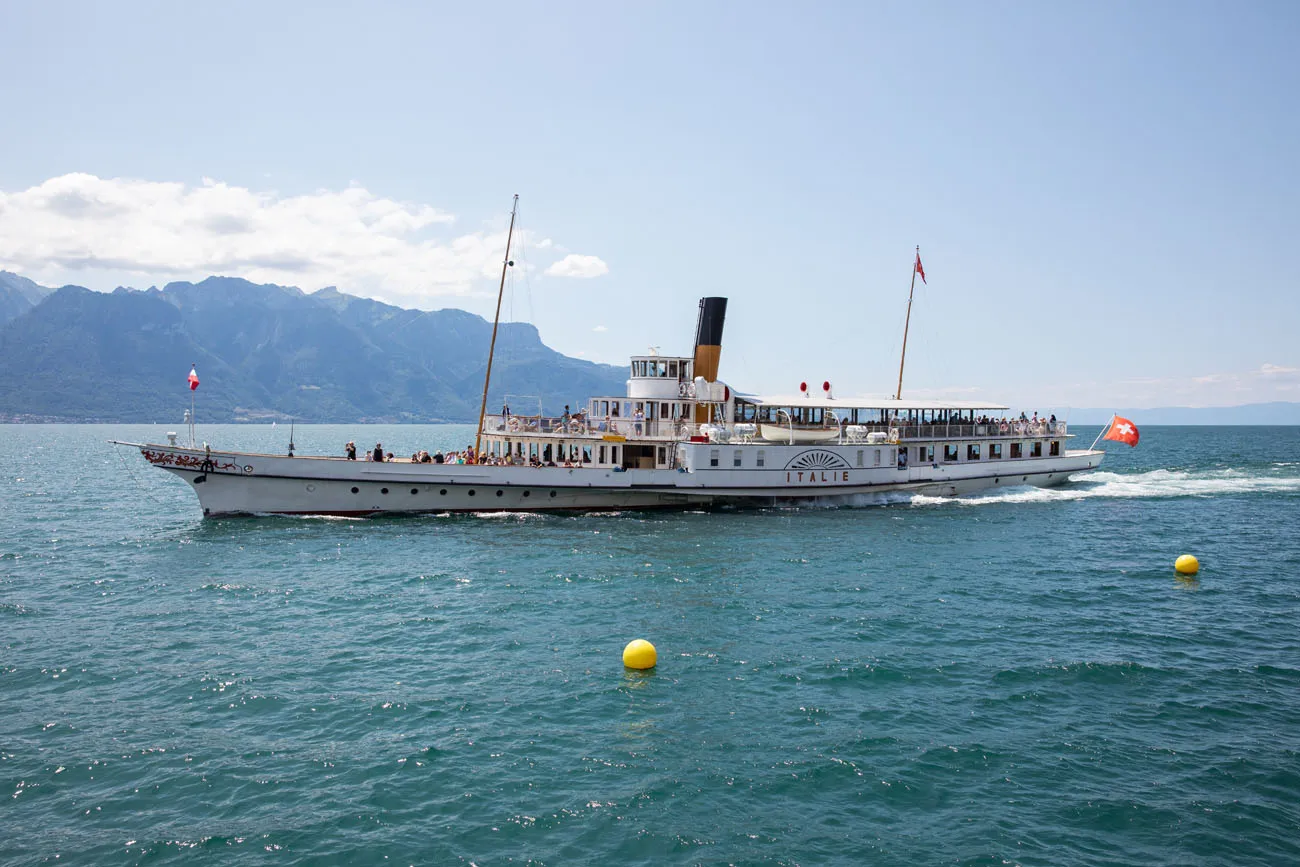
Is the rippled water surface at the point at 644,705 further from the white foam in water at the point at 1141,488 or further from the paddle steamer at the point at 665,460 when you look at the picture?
the white foam in water at the point at 1141,488

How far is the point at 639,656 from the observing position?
17.8 meters

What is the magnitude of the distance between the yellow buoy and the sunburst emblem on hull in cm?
2639

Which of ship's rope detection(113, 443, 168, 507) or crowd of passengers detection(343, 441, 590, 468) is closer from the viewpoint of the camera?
crowd of passengers detection(343, 441, 590, 468)

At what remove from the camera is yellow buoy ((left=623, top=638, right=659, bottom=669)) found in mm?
17828

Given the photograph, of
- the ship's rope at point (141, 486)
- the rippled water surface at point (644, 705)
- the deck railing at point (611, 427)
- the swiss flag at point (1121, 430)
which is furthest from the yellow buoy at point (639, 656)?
the swiss flag at point (1121, 430)

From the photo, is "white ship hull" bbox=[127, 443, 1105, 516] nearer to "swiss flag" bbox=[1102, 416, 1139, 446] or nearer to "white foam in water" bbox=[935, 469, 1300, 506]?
"white foam in water" bbox=[935, 469, 1300, 506]

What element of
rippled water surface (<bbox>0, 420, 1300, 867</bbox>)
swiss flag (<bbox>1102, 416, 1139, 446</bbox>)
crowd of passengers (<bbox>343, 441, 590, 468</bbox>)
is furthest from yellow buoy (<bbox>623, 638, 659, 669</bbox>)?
swiss flag (<bbox>1102, 416, 1139, 446</bbox>)

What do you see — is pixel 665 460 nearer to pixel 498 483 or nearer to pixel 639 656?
pixel 498 483

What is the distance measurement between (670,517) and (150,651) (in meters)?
24.8

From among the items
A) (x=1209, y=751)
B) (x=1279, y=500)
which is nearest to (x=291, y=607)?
(x=1209, y=751)


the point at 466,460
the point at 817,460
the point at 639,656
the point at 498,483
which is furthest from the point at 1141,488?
the point at 639,656

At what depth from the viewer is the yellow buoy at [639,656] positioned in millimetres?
17828

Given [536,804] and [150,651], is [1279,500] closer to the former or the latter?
[536,804]

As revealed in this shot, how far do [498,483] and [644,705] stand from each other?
953 inches
